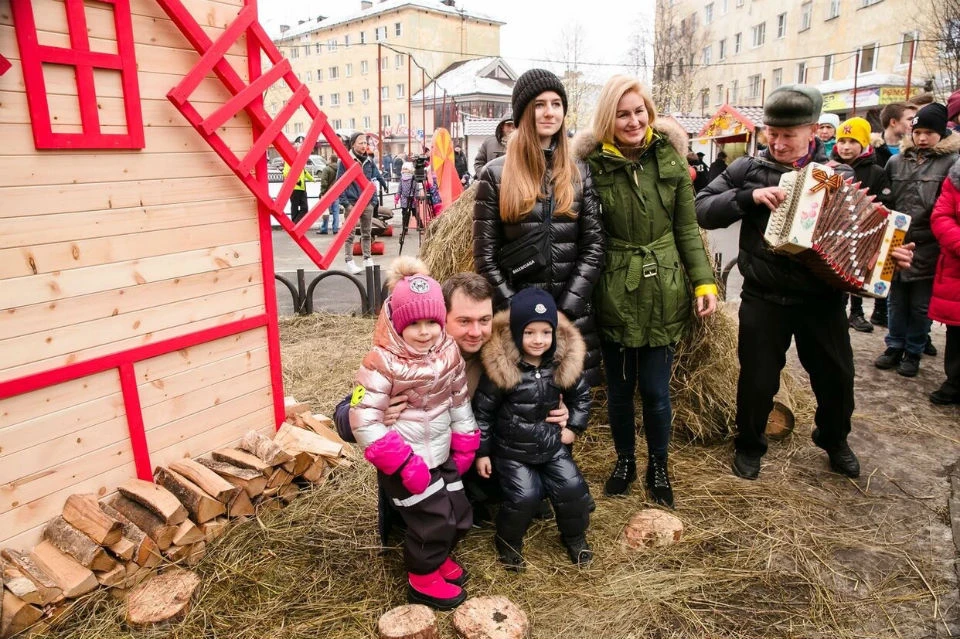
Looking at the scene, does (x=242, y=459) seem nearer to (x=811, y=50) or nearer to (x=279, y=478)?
(x=279, y=478)

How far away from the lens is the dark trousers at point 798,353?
3375 mm

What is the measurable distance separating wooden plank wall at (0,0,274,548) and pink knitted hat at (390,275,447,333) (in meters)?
1.27

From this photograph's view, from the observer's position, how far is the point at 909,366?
17.0 feet

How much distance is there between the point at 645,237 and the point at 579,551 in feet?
4.84

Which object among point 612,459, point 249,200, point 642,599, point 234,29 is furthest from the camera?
point 612,459

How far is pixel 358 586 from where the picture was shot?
2.71 metres

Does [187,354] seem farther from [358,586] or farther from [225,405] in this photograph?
[358,586]

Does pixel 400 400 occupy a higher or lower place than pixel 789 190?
lower

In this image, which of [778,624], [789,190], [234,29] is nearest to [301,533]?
[778,624]

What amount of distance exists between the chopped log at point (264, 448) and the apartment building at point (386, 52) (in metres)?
55.9

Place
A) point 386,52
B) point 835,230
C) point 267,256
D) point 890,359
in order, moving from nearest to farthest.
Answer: point 835,230
point 267,256
point 890,359
point 386,52

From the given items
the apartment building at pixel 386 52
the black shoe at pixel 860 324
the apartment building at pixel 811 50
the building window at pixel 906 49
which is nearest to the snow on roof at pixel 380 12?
the apartment building at pixel 386 52

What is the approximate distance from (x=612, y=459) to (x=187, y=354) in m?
2.45

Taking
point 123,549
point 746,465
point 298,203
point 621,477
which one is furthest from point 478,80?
point 123,549
